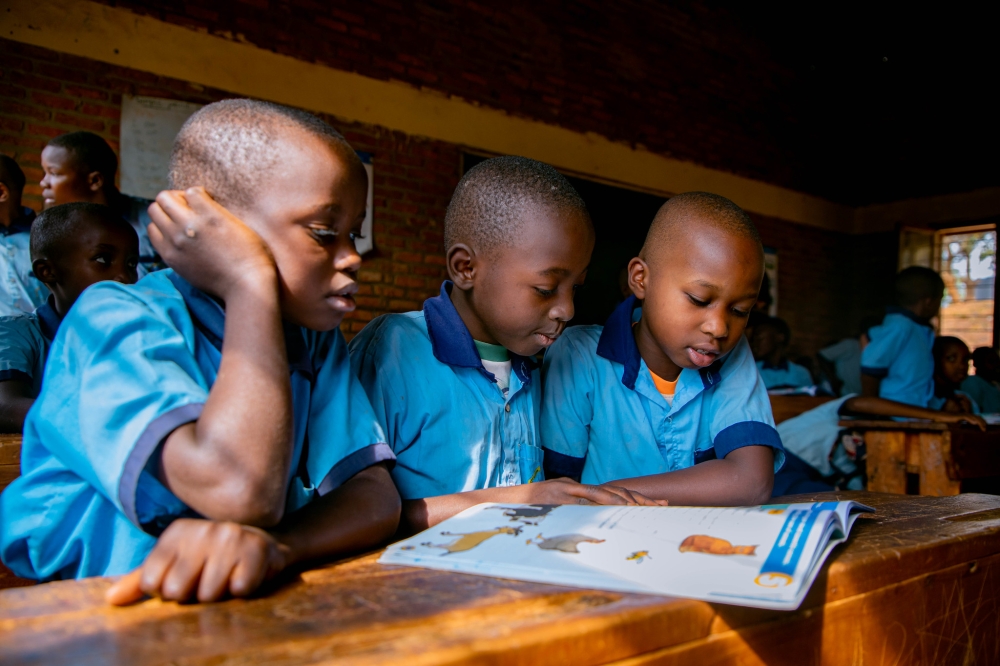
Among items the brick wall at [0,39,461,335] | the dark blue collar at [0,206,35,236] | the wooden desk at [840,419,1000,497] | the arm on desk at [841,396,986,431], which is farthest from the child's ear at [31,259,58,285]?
the arm on desk at [841,396,986,431]

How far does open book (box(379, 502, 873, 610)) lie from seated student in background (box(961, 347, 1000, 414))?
6.15 m

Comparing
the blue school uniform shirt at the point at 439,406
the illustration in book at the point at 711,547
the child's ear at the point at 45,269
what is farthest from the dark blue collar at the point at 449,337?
the child's ear at the point at 45,269

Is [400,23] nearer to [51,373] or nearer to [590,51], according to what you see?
[590,51]

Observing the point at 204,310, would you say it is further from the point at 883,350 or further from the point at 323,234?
the point at 883,350

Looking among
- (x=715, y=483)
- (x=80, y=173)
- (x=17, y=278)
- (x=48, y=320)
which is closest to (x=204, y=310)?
(x=715, y=483)

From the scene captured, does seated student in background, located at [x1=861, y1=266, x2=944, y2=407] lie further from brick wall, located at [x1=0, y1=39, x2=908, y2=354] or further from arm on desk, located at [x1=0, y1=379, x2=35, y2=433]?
arm on desk, located at [x1=0, y1=379, x2=35, y2=433]

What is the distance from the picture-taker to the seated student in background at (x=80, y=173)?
11.2 feet

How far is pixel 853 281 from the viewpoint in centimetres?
893

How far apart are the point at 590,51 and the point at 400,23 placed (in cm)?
195

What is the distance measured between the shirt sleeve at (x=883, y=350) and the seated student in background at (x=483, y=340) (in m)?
3.80

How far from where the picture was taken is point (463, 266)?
154 centimetres

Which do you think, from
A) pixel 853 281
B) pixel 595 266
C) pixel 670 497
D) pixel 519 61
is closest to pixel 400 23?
pixel 519 61

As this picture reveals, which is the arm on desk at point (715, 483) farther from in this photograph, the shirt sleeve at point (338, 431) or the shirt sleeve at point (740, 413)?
the shirt sleeve at point (338, 431)

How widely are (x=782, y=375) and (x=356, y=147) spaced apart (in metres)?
3.66
